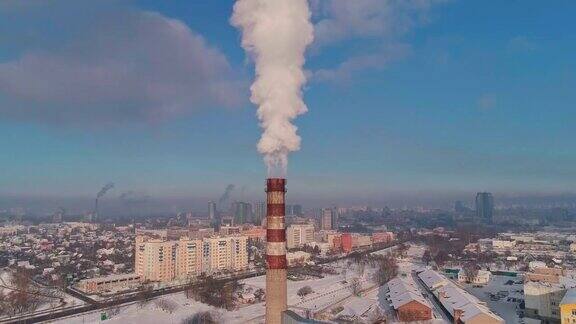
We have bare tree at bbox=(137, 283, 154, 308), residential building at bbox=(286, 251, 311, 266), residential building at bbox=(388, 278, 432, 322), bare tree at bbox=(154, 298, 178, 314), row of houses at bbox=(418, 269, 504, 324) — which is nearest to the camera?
row of houses at bbox=(418, 269, 504, 324)

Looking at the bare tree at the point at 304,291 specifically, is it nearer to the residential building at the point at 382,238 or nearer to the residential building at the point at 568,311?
the residential building at the point at 568,311

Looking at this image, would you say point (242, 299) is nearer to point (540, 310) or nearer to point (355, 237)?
point (540, 310)

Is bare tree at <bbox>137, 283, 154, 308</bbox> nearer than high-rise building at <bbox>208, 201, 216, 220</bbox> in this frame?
Yes

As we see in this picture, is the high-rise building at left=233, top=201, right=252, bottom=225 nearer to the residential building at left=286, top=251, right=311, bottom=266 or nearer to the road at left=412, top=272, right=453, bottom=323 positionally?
the residential building at left=286, top=251, right=311, bottom=266

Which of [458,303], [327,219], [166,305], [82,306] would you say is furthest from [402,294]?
[327,219]

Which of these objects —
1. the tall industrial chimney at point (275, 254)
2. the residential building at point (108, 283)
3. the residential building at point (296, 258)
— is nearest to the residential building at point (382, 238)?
the residential building at point (296, 258)

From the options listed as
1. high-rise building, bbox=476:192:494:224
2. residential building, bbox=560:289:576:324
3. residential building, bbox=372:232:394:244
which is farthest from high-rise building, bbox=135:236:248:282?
high-rise building, bbox=476:192:494:224
